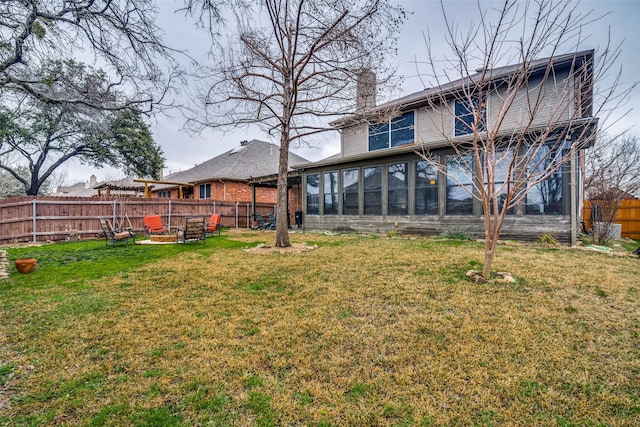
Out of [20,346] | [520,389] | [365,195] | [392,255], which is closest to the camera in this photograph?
[520,389]

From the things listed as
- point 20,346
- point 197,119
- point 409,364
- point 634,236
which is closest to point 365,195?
point 197,119

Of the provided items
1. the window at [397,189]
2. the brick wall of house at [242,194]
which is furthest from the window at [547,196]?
the brick wall of house at [242,194]

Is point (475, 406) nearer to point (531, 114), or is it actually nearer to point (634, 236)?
point (531, 114)

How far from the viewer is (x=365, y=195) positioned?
11.6 m

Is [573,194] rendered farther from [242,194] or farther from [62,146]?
[62,146]

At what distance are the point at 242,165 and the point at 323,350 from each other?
19.1 m

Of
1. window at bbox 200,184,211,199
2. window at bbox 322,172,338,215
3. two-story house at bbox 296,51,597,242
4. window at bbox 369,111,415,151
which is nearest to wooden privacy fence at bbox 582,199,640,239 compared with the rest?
two-story house at bbox 296,51,597,242

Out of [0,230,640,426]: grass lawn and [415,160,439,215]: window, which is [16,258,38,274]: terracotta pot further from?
[415,160,439,215]: window

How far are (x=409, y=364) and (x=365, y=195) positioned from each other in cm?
961

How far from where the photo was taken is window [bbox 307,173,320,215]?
13.2 m

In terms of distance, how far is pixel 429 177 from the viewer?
9.94 metres

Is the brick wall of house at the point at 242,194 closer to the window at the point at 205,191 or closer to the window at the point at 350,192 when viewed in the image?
the window at the point at 205,191

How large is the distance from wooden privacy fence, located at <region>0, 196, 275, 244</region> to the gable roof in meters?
4.27

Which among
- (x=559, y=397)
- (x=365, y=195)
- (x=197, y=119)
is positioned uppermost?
(x=197, y=119)
